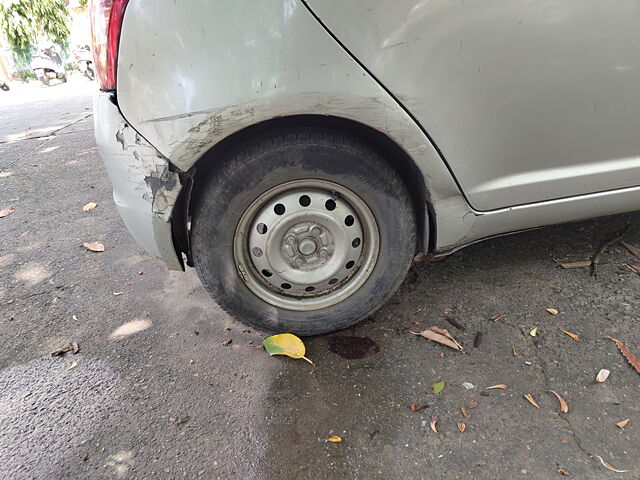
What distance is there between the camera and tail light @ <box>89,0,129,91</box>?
1.56 m

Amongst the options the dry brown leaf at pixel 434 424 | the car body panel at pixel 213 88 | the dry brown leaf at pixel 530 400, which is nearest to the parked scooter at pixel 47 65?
the car body panel at pixel 213 88

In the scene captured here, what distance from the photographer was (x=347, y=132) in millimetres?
1882

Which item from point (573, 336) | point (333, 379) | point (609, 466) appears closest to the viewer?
point (609, 466)

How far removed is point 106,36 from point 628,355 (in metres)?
2.41

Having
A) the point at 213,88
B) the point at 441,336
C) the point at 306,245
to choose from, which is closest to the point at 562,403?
the point at 441,336

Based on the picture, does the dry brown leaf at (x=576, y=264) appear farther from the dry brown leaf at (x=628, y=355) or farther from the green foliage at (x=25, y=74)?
the green foliage at (x=25, y=74)

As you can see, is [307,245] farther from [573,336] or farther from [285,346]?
[573,336]

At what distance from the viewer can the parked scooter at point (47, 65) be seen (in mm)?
18562

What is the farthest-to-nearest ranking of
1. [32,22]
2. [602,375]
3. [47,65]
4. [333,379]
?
[32,22] → [47,65] → [333,379] → [602,375]

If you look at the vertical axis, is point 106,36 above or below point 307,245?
above

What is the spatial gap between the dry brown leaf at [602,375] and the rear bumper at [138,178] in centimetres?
→ 184

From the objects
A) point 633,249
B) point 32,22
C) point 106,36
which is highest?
point 106,36

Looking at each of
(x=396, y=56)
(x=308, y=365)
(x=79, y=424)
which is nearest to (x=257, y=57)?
(x=396, y=56)

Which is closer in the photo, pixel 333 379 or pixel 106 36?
pixel 106 36
